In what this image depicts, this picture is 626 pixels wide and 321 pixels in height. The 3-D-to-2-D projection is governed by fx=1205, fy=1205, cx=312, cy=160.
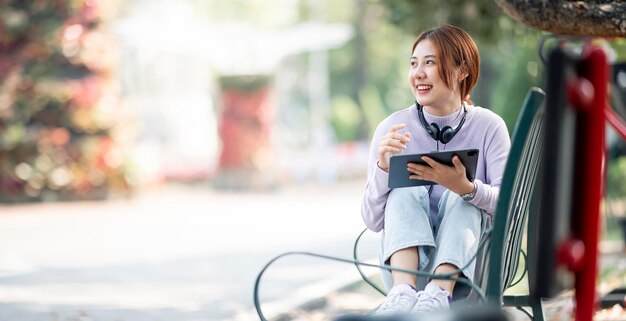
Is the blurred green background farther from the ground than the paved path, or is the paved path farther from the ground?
the blurred green background

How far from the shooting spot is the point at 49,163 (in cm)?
1933

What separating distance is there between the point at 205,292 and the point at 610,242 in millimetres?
4853

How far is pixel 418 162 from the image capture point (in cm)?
385

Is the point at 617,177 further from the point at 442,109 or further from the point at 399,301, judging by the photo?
the point at 399,301

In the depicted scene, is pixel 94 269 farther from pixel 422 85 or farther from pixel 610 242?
pixel 422 85

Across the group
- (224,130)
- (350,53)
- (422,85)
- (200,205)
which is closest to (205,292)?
(422,85)

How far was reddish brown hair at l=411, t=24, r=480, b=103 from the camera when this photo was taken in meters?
4.19

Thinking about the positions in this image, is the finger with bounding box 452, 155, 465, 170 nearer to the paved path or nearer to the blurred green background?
the paved path

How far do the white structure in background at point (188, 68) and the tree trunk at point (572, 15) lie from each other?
1692 centimetres

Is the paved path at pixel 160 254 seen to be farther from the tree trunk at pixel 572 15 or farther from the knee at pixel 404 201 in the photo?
the tree trunk at pixel 572 15

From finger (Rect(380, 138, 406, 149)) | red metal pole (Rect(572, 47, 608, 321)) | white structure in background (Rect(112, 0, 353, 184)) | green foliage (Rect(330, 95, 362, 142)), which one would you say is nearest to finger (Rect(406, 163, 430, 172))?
finger (Rect(380, 138, 406, 149))

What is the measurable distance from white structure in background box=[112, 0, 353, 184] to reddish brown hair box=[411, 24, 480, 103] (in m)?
17.0

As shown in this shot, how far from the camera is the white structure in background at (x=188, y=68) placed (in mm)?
25047

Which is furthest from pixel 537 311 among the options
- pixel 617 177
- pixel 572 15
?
pixel 617 177
